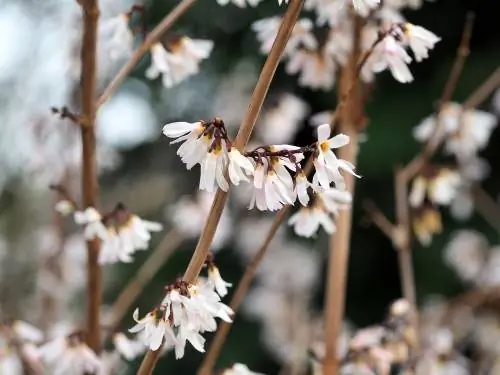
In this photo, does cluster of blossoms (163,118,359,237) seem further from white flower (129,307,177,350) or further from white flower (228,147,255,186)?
white flower (129,307,177,350)

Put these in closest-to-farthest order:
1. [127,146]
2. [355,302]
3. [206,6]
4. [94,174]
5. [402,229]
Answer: [94,174] → [402,229] → [206,6] → [355,302] → [127,146]

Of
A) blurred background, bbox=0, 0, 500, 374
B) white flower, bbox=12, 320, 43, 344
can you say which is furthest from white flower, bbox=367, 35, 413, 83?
blurred background, bbox=0, 0, 500, 374

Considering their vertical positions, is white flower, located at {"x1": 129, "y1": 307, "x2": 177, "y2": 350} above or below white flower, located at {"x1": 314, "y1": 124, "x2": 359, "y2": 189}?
below

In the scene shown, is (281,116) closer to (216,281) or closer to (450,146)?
(450,146)

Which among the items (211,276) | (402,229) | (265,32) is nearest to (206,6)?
(402,229)

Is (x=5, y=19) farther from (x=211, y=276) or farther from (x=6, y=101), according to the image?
(x=211, y=276)
